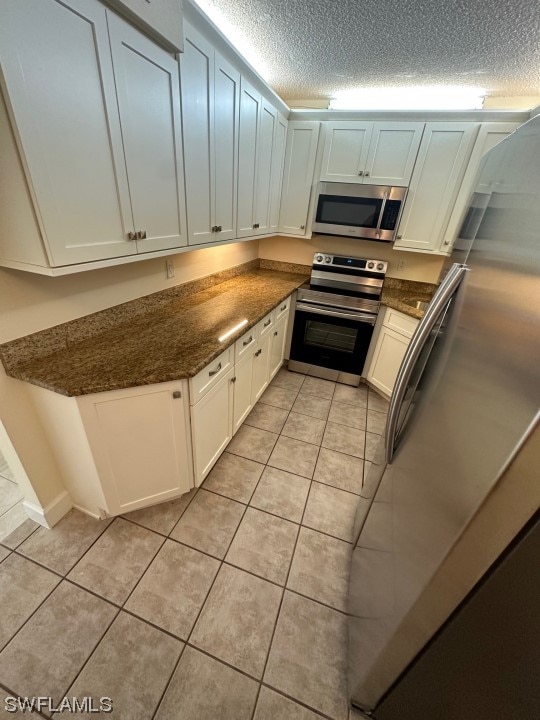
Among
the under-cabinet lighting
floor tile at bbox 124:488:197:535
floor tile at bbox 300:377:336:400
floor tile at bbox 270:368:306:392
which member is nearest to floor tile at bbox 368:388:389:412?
floor tile at bbox 300:377:336:400

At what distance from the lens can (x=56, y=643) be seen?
1155 mm

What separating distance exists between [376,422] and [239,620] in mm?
1794

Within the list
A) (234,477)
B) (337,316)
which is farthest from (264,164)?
(234,477)

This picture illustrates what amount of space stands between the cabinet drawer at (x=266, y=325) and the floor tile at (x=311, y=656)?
161 centimetres

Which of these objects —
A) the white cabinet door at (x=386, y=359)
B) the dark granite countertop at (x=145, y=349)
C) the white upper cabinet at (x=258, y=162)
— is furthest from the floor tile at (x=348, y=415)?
the white upper cabinet at (x=258, y=162)

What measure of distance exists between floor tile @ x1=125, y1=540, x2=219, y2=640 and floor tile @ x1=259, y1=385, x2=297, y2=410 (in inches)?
55.4

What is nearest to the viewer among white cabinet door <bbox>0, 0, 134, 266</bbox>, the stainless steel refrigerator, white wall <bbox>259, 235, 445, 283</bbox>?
the stainless steel refrigerator

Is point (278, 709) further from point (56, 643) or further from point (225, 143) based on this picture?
point (225, 143)

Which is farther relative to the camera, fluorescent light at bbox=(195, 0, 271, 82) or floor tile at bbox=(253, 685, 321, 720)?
fluorescent light at bbox=(195, 0, 271, 82)

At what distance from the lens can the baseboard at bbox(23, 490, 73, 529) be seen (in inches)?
59.9

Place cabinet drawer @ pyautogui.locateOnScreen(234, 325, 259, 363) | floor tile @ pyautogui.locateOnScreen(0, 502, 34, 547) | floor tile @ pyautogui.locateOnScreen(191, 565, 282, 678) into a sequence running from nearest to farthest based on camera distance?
floor tile @ pyautogui.locateOnScreen(191, 565, 282, 678)
floor tile @ pyautogui.locateOnScreen(0, 502, 34, 547)
cabinet drawer @ pyautogui.locateOnScreen(234, 325, 259, 363)

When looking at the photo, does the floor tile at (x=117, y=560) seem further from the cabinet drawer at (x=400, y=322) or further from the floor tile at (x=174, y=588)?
the cabinet drawer at (x=400, y=322)

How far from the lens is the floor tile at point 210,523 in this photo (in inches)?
60.6

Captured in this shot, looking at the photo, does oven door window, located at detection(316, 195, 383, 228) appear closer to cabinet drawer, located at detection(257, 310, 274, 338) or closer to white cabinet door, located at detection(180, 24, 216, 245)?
cabinet drawer, located at detection(257, 310, 274, 338)
